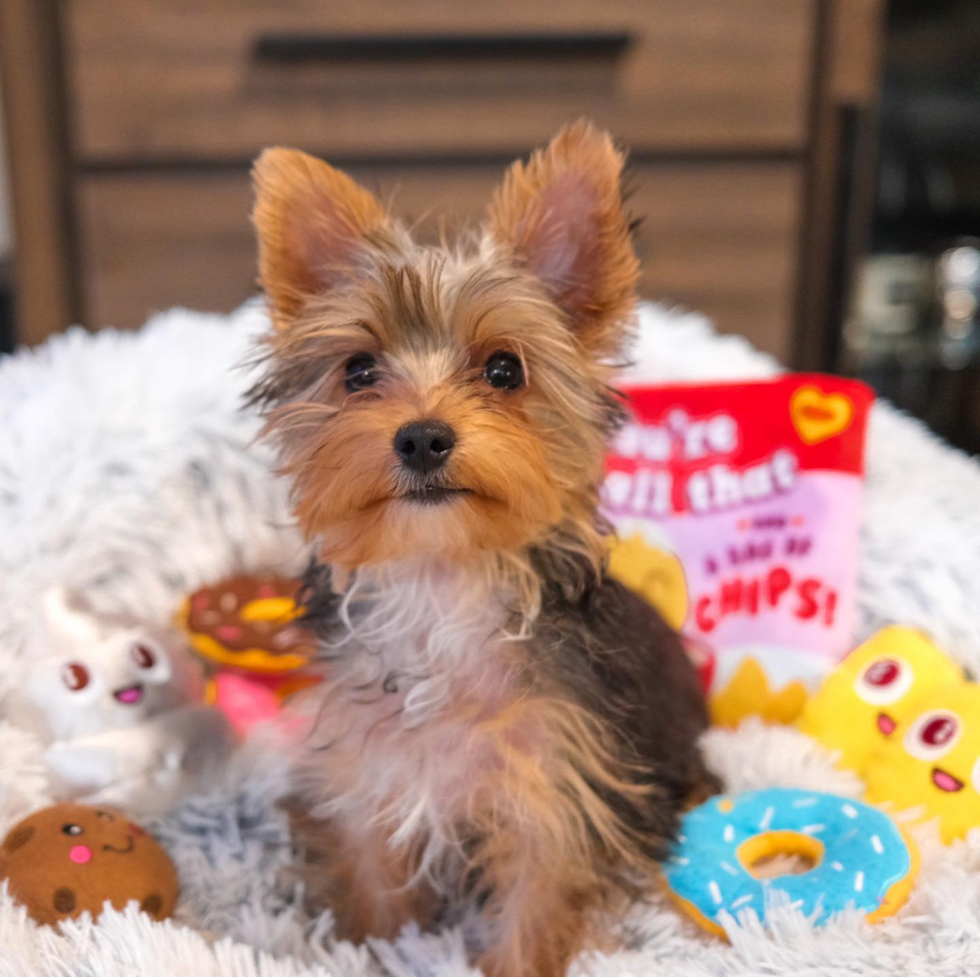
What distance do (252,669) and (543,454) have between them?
96 centimetres

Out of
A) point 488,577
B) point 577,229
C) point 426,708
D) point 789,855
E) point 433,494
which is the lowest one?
point 789,855

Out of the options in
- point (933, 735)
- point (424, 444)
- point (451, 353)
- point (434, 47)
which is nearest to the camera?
point (424, 444)

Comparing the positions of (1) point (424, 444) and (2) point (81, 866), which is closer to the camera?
(1) point (424, 444)

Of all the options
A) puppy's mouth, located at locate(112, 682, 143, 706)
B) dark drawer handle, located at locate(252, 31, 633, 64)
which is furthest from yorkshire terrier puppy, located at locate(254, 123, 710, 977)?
dark drawer handle, located at locate(252, 31, 633, 64)

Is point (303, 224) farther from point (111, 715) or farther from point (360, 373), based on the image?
point (111, 715)

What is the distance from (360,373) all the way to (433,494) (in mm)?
274

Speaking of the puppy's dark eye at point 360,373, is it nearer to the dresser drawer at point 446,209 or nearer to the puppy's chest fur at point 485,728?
the puppy's chest fur at point 485,728

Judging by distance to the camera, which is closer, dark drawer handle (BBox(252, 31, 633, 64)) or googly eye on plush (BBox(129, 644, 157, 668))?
googly eye on plush (BBox(129, 644, 157, 668))

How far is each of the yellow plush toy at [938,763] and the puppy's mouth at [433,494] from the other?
942 mm

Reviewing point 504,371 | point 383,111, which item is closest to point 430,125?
point 383,111

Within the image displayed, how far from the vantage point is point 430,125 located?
9.41 feet

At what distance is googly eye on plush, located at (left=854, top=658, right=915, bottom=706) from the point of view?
1879 millimetres

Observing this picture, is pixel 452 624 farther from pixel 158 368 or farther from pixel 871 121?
pixel 871 121

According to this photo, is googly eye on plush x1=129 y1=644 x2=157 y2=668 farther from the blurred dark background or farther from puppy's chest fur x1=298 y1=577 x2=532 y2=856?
the blurred dark background
